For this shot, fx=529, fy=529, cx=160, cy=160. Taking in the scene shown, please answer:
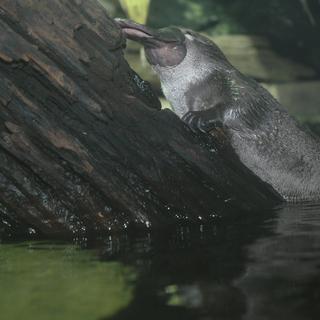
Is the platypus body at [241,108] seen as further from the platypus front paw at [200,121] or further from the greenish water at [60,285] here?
the greenish water at [60,285]

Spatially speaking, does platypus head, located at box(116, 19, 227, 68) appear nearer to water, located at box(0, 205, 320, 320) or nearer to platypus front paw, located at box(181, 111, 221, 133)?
platypus front paw, located at box(181, 111, 221, 133)

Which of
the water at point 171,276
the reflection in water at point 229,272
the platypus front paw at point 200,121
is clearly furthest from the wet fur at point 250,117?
the water at point 171,276

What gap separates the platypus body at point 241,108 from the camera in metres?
3.98

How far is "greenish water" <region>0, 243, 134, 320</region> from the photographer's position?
1562 millimetres

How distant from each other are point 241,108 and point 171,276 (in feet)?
7.48

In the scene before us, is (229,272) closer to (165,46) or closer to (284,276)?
(284,276)

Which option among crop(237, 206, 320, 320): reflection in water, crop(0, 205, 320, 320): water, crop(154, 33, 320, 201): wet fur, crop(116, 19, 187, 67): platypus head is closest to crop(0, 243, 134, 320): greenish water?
crop(0, 205, 320, 320): water

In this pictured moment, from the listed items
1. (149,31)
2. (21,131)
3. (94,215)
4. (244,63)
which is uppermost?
(244,63)

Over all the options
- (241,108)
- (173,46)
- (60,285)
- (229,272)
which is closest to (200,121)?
(241,108)

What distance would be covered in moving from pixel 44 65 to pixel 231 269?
1.49 meters

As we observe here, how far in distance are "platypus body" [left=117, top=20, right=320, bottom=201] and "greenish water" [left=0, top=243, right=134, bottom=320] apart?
191 cm

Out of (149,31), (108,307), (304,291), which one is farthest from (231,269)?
(149,31)

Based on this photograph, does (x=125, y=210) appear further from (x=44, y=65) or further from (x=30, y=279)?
(x=30, y=279)

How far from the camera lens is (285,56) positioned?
13.8 metres
